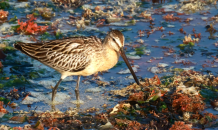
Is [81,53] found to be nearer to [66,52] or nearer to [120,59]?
[66,52]

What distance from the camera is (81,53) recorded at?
8.25 metres

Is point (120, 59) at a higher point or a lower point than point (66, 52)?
lower

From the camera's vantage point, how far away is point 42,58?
27.9ft

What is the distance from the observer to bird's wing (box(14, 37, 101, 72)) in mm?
8211

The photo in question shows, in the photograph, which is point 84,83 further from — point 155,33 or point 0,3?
point 0,3

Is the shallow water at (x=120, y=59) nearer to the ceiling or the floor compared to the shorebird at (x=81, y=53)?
nearer to the floor

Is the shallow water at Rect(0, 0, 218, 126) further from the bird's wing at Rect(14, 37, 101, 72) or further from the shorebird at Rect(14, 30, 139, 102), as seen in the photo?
the bird's wing at Rect(14, 37, 101, 72)

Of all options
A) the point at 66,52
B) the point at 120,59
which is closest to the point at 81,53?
the point at 66,52

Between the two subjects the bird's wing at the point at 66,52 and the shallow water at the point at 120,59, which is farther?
the shallow water at the point at 120,59

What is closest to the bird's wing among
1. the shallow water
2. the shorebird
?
the shorebird

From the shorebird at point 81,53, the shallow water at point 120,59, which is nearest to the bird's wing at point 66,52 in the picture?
the shorebird at point 81,53

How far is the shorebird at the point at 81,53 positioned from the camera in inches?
321

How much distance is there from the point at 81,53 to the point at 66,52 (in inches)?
14.9

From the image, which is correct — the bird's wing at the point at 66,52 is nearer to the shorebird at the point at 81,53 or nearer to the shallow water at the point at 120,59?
the shorebird at the point at 81,53
